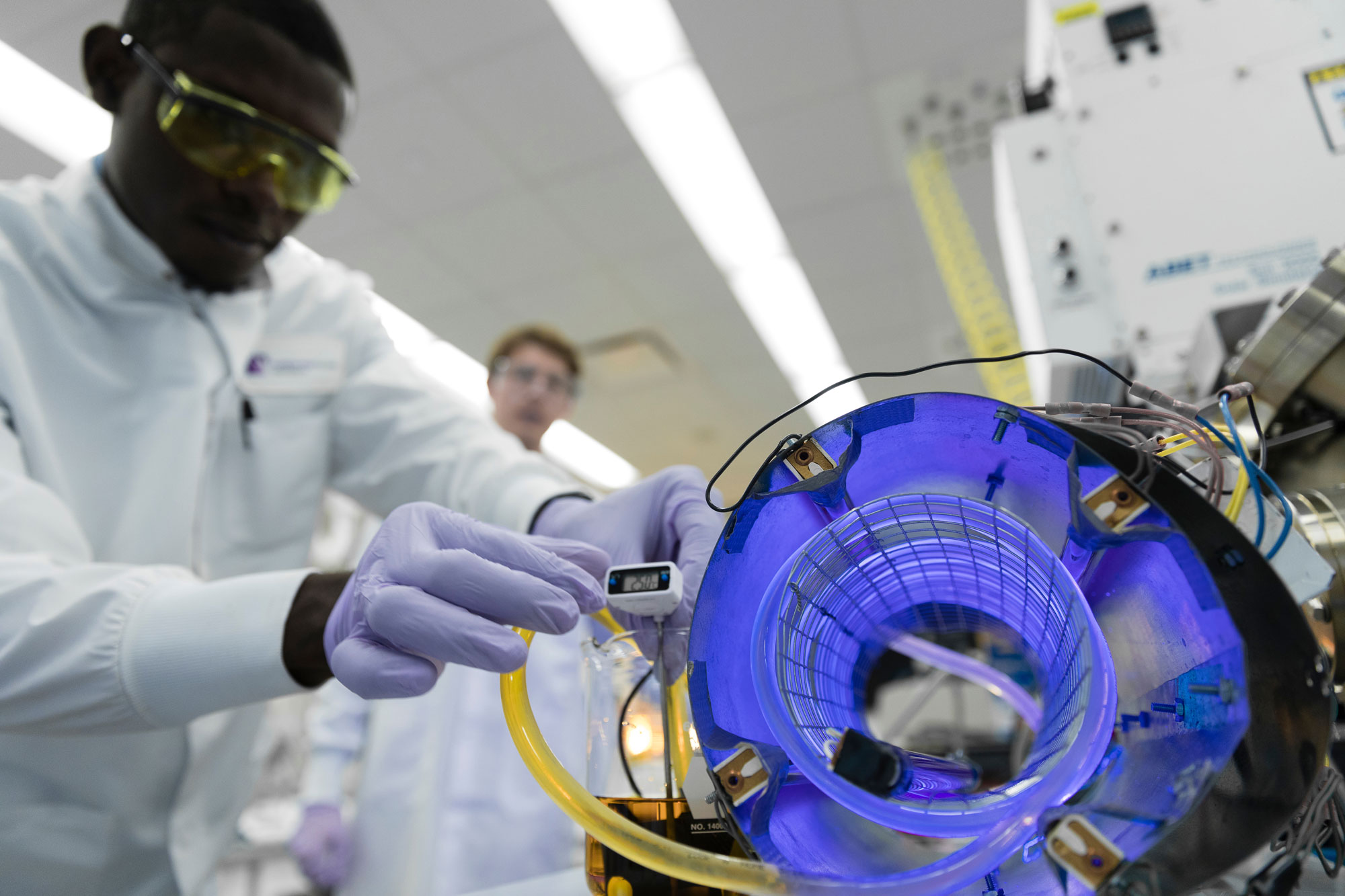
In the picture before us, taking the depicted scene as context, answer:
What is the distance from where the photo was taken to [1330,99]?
119 centimetres

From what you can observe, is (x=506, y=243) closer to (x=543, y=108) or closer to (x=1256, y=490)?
(x=543, y=108)

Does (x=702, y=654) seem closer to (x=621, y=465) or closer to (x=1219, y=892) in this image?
(x=1219, y=892)

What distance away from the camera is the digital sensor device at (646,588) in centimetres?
56

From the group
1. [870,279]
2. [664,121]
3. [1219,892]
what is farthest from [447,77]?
[1219,892]

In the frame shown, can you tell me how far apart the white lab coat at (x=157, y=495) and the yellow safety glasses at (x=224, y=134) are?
0.59 feet

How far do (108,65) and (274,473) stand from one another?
74 centimetres

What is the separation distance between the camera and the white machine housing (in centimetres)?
118

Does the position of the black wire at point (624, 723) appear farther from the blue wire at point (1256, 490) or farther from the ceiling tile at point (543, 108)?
the ceiling tile at point (543, 108)

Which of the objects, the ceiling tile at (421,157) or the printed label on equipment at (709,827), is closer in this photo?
the printed label on equipment at (709,827)

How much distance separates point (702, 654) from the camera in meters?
0.48

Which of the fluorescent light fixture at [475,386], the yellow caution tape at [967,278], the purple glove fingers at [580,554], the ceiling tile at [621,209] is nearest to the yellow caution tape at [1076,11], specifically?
the yellow caution tape at [967,278]

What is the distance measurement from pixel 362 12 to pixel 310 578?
2384 mm

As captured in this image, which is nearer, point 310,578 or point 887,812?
Answer: point 887,812

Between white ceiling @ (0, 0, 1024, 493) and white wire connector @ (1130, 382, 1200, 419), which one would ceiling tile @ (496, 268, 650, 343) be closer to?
white ceiling @ (0, 0, 1024, 493)
